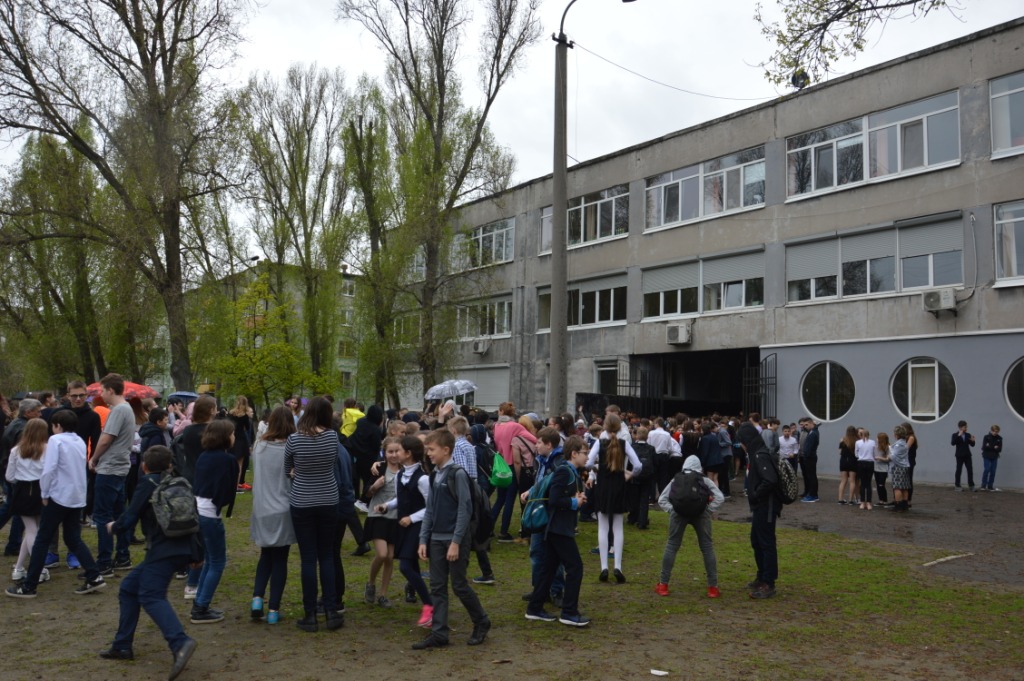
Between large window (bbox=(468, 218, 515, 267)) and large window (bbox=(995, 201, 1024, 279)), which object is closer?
large window (bbox=(995, 201, 1024, 279))

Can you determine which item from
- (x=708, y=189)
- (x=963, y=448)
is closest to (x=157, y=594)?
(x=963, y=448)

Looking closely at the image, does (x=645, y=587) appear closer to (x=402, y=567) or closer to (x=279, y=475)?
(x=402, y=567)

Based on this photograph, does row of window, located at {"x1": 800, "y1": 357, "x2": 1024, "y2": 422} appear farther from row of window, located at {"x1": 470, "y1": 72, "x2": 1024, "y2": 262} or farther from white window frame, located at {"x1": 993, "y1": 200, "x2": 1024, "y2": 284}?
row of window, located at {"x1": 470, "y1": 72, "x2": 1024, "y2": 262}

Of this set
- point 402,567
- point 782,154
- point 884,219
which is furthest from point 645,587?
point 782,154

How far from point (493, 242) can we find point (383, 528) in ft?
103

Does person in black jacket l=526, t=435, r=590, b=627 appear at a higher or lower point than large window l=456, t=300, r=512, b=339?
lower

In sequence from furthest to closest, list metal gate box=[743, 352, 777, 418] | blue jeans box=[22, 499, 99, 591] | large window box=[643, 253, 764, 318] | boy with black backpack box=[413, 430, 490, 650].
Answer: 1. large window box=[643, 253, 764, 318]
2. metal gate box=[743, 352, 777, 418]
3. blue jeans box=[22, 499, 99, 591]
4. boy with black backpack box=[413, 430, 490, 650]

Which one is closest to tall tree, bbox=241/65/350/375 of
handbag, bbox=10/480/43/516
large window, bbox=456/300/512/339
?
large window, bbox=456/300/512/339

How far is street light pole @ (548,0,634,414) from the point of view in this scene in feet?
54.9

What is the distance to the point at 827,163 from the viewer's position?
25.6m

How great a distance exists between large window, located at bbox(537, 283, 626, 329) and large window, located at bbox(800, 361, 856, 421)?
831cm

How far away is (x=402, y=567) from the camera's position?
7703mm

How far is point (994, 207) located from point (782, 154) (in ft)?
22.1

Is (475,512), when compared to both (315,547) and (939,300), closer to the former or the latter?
(315,547)
